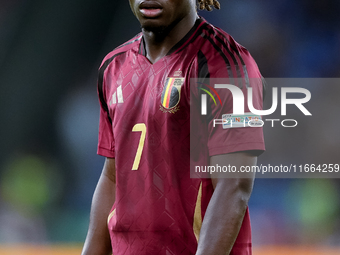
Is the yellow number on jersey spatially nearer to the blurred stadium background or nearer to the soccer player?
the soccer player

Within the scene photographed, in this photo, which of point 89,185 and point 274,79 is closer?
point 89,185

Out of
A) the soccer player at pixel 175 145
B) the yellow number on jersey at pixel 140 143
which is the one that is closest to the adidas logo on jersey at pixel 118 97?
the soccer player at pixel 175 145

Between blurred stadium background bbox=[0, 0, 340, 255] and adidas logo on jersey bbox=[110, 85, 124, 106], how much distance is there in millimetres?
2745

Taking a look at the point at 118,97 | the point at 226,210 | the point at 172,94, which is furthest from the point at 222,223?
the point at 118,97

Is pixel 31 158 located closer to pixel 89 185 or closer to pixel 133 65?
pixel 89 185

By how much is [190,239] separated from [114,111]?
43 cm

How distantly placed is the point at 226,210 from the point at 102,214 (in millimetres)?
514

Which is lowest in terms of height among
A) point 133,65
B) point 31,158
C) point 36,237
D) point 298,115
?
point 36,237

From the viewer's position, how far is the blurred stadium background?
4133 mm

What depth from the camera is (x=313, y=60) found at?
452cm

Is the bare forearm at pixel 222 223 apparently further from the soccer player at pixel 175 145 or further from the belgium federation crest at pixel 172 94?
the belgium federation crest at pixel 172 94

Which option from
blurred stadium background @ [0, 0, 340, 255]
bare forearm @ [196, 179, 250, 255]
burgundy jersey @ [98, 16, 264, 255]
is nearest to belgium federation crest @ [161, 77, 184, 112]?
burgundy jersey @ [98, 16, 264, 255]

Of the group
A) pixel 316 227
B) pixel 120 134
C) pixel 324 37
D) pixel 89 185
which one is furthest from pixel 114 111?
pixel 324 37

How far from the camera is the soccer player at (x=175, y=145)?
1.19 meters
